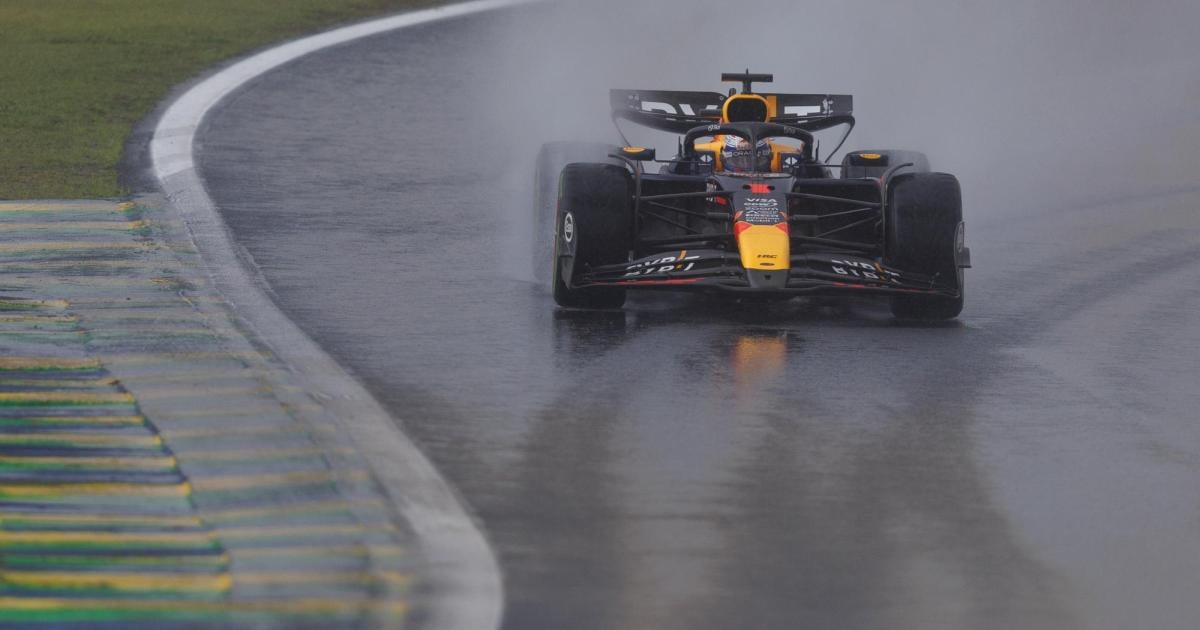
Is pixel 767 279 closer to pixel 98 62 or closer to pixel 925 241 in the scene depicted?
pixel 925 241

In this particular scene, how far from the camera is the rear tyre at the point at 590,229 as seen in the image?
11.2 m

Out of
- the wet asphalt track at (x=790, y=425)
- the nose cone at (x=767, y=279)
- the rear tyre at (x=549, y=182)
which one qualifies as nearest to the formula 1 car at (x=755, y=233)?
the nose cone at (x=767, y=279)

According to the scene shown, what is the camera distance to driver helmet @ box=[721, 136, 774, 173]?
1281 cm

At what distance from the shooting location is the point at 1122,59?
28.8 meters

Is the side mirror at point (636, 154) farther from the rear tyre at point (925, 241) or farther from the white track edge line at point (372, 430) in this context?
the white track edge line at point (372, 430)

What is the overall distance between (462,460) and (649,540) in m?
1.24

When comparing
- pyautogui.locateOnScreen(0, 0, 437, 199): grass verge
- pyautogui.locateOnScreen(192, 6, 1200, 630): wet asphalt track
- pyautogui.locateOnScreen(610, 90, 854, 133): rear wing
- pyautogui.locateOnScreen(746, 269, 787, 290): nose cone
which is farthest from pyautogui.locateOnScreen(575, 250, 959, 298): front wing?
pyautogui.locateOnScreen(0, 0, 437, 199): grass verge

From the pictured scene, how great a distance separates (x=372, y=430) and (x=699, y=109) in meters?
6.82

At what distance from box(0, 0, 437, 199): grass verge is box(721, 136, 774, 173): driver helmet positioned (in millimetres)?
4725

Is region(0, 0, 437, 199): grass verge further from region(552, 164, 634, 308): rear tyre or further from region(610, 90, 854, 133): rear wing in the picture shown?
region(552, 164, 634, 308): rear tyre

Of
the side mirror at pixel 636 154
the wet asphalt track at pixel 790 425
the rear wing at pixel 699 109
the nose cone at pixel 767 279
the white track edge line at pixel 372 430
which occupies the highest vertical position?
the rear wing at pixel 699 109

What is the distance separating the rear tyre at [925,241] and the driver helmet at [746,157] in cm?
140

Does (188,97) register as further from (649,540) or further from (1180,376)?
(649,540)

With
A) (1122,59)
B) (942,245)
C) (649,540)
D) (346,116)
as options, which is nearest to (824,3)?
(1122,59)
